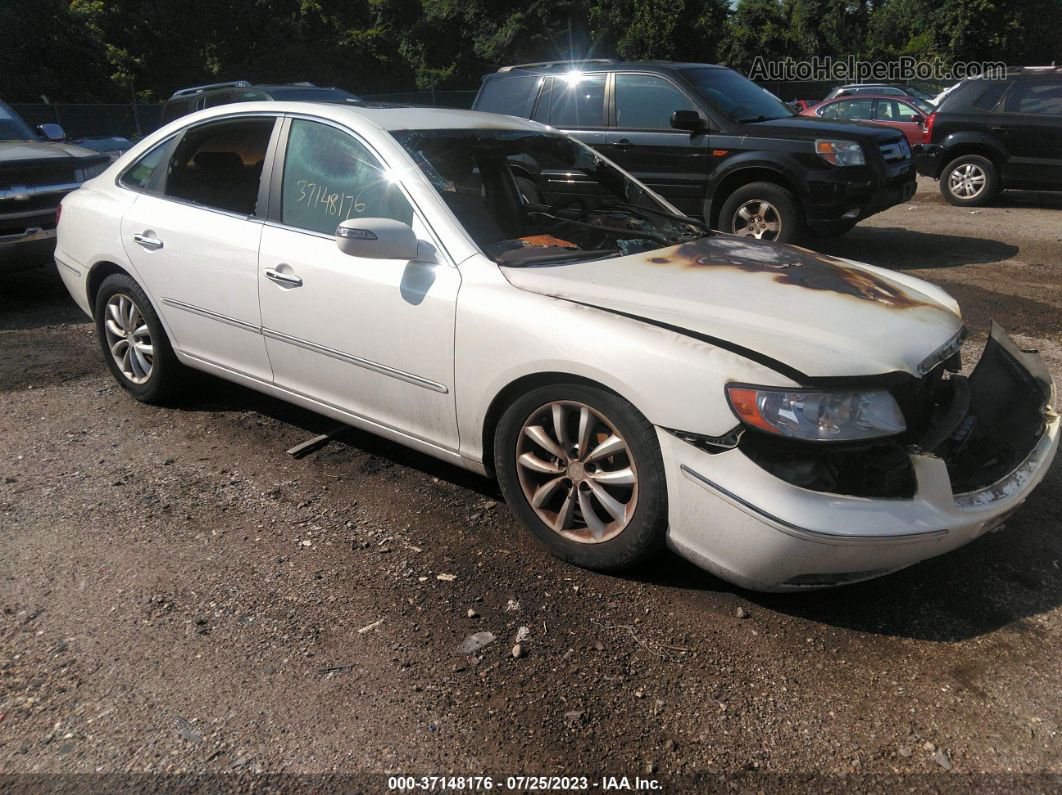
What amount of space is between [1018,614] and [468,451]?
200 cm

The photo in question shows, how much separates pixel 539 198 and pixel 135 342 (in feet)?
7.75

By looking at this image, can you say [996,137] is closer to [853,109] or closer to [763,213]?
[763,213]

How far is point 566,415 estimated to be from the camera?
9.78 feet

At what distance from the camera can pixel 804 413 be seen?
255cm

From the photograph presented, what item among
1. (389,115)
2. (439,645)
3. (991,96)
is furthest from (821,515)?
(991,96)

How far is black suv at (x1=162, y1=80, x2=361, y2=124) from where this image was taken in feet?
37.1

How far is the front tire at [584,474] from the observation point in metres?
2.80

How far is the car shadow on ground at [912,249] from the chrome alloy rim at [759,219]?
4.16 feet

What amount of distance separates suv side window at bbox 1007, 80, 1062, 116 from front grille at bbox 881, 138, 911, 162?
130 inches

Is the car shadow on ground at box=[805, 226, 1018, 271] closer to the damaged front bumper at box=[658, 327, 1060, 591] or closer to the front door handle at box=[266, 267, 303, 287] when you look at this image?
the damaged front bumper at box=[658, 327, 1060, 591]

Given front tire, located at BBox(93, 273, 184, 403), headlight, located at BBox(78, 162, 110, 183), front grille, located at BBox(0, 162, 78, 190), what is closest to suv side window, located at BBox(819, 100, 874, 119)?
headlight, located at BBox(78, 162, 110, 183)

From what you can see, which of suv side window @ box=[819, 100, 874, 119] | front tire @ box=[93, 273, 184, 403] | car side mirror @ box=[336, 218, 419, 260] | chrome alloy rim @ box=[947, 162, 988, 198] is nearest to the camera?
car side mirror @ box=[336, 218, 419, 260]

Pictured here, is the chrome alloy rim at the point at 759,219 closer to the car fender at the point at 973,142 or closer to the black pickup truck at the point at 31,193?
the car fender at the point at 973,142

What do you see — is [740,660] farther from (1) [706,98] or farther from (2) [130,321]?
(1) [706,98]
